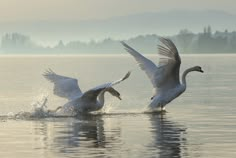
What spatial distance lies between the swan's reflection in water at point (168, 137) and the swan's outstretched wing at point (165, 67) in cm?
256

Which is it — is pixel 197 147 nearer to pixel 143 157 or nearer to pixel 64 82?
pixel 143 157

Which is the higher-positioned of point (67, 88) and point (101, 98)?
point (67, 88)

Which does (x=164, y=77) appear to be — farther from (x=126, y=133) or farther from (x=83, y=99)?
(x=126, y=133)

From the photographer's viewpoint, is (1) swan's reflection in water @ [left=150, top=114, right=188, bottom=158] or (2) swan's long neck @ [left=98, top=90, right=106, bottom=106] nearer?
(1) swan's reflection in water @ [left=150, top=114, right=188, bottom=158]

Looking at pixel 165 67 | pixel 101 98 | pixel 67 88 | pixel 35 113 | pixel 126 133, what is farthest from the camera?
pixel 67 88

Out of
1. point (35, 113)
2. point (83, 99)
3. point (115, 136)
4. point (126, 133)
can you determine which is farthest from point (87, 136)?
point (83, 99)

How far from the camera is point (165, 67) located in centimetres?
3475

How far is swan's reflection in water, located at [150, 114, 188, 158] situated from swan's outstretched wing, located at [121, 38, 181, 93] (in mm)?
2559

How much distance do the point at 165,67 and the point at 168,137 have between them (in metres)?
9.30

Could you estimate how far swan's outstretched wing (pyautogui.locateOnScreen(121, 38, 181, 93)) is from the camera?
34156mm

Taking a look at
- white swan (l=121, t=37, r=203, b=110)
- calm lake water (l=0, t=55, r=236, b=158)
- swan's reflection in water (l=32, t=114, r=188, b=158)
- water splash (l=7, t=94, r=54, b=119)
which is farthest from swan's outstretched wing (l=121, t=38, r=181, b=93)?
water splash (l=7, t=94, r=54, b=119)

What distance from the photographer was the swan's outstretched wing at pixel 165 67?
34.2m

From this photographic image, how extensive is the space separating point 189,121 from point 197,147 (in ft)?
25.8

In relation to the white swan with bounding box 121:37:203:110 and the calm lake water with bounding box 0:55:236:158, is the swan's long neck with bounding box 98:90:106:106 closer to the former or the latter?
the calm lake water with bounding box 0:55:236:158
